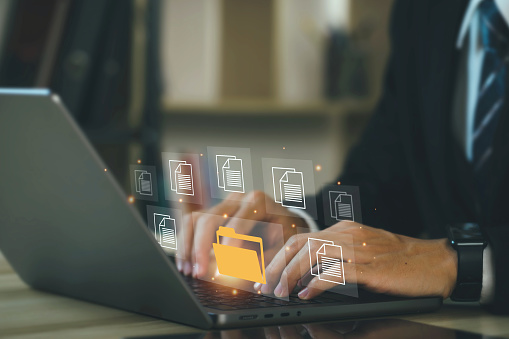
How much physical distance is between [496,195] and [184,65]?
2524 millimetres

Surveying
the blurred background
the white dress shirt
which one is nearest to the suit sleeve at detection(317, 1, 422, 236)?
the white dress shirt

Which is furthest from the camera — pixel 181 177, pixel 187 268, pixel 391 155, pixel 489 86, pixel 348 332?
pixel 391 155

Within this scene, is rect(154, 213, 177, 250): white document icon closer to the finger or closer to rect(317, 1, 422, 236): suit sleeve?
the finger

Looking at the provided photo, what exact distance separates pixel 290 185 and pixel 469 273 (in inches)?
10.9

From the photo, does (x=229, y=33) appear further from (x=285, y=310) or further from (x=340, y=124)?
(x=285, y=310)

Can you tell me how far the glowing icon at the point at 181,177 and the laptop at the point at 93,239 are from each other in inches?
4.6

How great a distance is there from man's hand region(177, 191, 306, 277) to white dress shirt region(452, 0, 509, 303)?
0.87 metres

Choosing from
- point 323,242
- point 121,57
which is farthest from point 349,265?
point 121,57

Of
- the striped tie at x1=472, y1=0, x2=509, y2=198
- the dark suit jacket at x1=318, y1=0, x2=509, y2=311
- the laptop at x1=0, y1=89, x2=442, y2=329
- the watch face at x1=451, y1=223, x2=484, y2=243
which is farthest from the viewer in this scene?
the dark suit jacket at x1=318, y1=0, x2=509, y2=311

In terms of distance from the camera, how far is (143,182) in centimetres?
72

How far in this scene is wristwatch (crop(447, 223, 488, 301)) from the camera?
76 cm

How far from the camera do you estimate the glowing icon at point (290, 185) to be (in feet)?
2.07

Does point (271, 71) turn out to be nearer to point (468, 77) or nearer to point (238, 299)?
point (468, 77)

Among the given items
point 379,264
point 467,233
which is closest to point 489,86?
point 467,233
